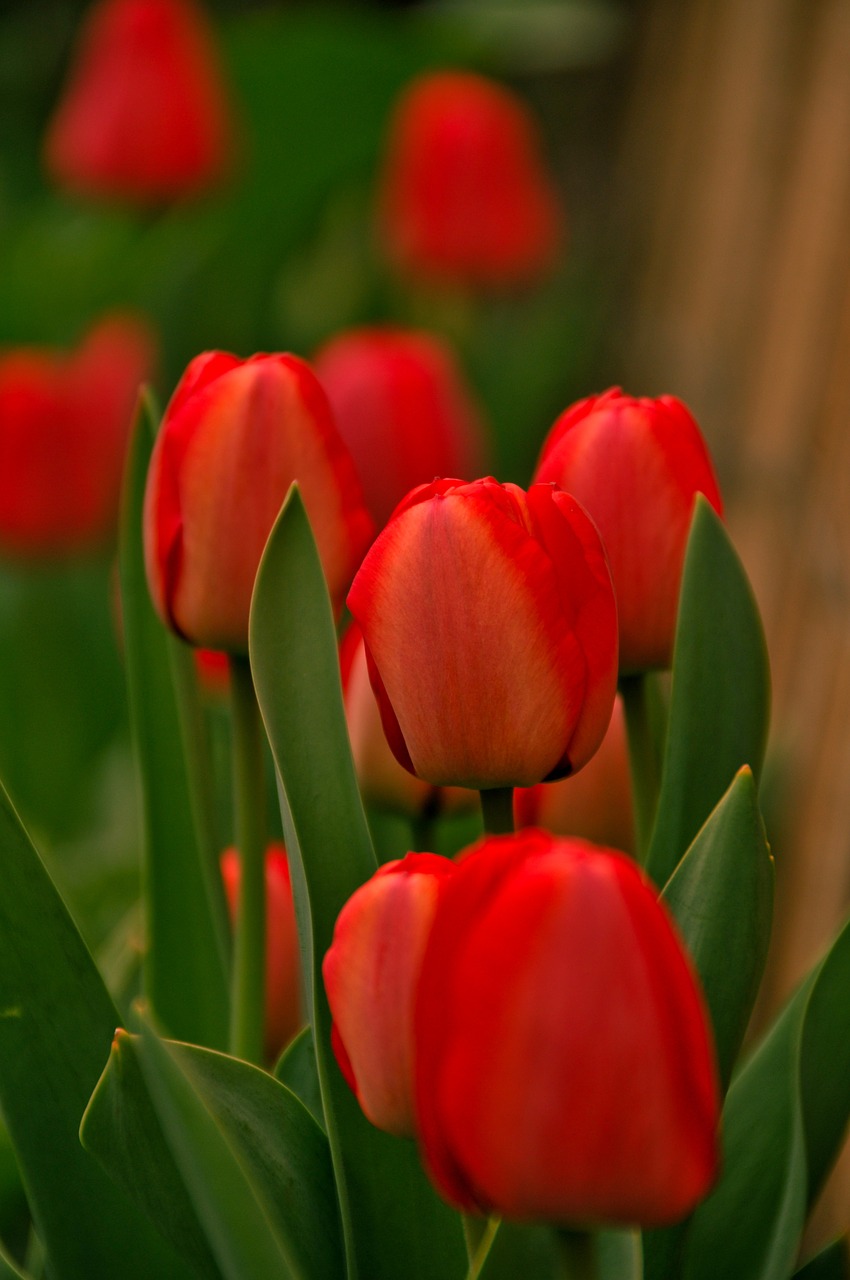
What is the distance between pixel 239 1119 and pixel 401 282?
1431 millimetres

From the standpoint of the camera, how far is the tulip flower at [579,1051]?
207mm

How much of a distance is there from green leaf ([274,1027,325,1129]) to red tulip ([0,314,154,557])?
68 cm

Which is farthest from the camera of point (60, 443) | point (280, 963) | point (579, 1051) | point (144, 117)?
point (144, 117)

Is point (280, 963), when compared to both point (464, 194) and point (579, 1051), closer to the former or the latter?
point (579, 1051)

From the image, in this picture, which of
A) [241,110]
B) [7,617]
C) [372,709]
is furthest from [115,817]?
[241,110]

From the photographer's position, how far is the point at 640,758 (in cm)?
37

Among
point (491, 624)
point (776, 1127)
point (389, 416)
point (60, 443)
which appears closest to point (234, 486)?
point (491, 624)

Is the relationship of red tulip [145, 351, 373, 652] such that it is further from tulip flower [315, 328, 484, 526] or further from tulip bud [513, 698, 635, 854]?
tulip flower [315, 328, 484, 526]

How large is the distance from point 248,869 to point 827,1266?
0.57 feet

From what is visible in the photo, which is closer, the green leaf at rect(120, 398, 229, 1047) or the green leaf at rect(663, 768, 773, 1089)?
the green leaf at rect(663, 768, 773, 1089)

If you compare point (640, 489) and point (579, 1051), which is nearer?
point (579, 1051)

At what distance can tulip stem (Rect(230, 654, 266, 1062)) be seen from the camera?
363 millimetres

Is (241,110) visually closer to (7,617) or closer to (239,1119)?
(7,617)

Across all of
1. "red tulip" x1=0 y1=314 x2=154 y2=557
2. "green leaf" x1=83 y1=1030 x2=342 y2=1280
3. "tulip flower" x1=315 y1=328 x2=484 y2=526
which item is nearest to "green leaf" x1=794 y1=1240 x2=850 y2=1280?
"green leaf" x1=83 y1=1030 x2=342 y2=1280
